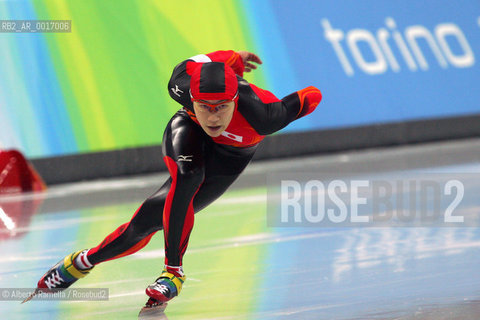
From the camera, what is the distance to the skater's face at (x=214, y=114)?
165 inches

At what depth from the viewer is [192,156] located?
431cm

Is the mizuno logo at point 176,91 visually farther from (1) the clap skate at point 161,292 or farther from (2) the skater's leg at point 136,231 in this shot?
(1) the clap skate at point 161,292

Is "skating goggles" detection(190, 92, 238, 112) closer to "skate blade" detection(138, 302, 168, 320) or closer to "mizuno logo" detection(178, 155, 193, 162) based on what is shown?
"mizuno logo" detection(178, 155, 193, 162)

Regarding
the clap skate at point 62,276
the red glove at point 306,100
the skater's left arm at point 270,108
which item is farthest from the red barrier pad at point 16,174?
the red glove at point 306,100

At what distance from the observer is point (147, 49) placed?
32.2 feet

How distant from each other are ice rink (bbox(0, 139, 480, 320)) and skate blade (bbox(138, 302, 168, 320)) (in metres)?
0.04

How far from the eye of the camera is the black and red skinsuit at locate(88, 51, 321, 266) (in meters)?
4.25

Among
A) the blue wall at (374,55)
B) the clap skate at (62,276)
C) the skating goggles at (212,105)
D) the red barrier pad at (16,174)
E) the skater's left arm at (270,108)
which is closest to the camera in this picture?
the skating goggles at (212,105)

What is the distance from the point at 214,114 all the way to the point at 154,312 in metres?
0.95

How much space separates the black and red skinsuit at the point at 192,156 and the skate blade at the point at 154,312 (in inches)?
8.1

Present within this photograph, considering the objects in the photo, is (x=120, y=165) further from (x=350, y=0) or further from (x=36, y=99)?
(x=350, y=0)

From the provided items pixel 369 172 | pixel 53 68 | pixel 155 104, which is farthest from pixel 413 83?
pixel 53 68

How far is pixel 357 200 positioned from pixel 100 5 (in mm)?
3653

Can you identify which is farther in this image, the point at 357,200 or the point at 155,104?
the point at 155,104
